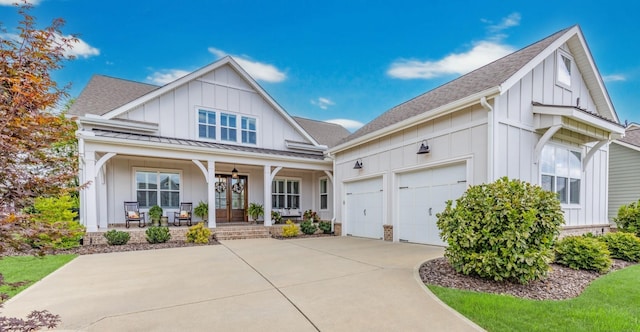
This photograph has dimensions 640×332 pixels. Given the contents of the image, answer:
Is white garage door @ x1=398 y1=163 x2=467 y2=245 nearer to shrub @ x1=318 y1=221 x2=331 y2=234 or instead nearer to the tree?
shrub @ x1=318 y1=221 x2=331 y2=234

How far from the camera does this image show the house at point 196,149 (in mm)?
10352

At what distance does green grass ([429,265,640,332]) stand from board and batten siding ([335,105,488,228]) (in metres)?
3.08

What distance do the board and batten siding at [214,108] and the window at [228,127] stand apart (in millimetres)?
269

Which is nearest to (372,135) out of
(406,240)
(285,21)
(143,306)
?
(406,240)

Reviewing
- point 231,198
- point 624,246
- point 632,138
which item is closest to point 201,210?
point 231,198

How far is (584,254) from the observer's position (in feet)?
18.3

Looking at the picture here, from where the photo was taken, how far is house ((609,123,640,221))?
1131 cm

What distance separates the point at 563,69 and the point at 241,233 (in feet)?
38.6

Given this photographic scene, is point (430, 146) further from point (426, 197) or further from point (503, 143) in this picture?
point (503, 143)

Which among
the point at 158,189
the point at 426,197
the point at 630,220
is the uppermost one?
the point at 158,189

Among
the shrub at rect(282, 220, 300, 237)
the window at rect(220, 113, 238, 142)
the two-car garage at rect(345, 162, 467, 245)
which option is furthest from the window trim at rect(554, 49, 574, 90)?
the window at rect(220, 113, 238, 142)

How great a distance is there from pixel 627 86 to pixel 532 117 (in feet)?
39.7

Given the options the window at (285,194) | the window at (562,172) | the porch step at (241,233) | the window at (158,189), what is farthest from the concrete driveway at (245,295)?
the window at (285,194)

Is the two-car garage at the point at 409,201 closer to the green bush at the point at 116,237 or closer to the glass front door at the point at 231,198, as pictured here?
the glass front door at the point at 231,198
